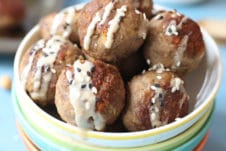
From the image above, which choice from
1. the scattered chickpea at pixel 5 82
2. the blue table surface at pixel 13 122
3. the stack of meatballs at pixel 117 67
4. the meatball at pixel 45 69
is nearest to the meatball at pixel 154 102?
the stack of meatballs at pixel 117 67

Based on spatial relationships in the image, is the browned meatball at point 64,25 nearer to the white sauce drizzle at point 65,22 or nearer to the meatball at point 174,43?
the white sauce drizzle at point 65,22

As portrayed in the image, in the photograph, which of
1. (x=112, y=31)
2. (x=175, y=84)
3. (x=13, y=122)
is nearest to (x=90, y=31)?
(x=112, y=31)

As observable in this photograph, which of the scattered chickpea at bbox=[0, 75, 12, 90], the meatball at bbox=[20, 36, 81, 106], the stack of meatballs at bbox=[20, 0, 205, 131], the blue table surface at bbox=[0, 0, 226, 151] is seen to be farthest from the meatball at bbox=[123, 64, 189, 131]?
the scattered chickpea at bbox=[0, 75, 12, 90]

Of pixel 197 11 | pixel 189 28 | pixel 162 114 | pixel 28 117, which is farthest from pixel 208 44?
pixel 197 11

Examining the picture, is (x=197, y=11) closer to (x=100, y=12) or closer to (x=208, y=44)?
(x=208, y=44)

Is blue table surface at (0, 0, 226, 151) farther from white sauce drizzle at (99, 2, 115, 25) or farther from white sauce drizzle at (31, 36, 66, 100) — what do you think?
white sauce drizzle at (99, 2, 115, 25)
